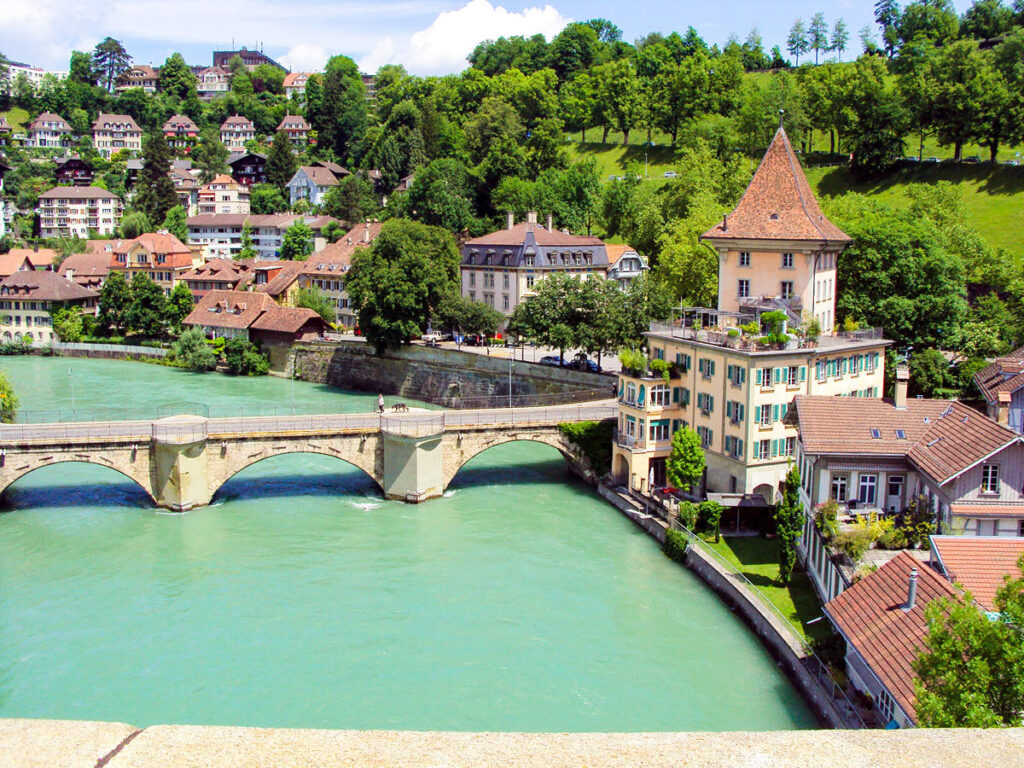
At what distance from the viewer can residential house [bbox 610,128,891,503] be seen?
39.2 metres

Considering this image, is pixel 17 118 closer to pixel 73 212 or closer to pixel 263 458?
pixel 73 212

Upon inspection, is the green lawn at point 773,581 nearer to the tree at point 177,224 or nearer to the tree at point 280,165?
the tree at point 177,224

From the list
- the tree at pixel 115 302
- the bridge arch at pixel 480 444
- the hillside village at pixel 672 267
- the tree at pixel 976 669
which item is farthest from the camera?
the tree at pixel 115 302

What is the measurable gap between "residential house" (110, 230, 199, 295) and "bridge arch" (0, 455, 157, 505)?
54518mm

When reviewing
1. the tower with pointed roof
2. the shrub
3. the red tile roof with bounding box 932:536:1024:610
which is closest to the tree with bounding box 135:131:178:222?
the tower with pointed roof

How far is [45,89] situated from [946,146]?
148 metres

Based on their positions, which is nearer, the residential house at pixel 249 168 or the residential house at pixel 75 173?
the residential house at pixel 75 173

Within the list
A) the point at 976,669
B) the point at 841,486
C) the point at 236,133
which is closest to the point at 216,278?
the point at 841,486

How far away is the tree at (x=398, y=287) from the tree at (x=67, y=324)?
31.7 meters

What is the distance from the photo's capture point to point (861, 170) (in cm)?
8400

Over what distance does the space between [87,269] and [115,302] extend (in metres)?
16.3

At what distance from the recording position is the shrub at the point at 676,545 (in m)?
35.5

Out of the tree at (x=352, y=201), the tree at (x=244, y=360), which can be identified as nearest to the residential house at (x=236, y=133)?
the tree at (x=352, y=201)

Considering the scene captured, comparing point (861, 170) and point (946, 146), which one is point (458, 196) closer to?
point (861, 170)
